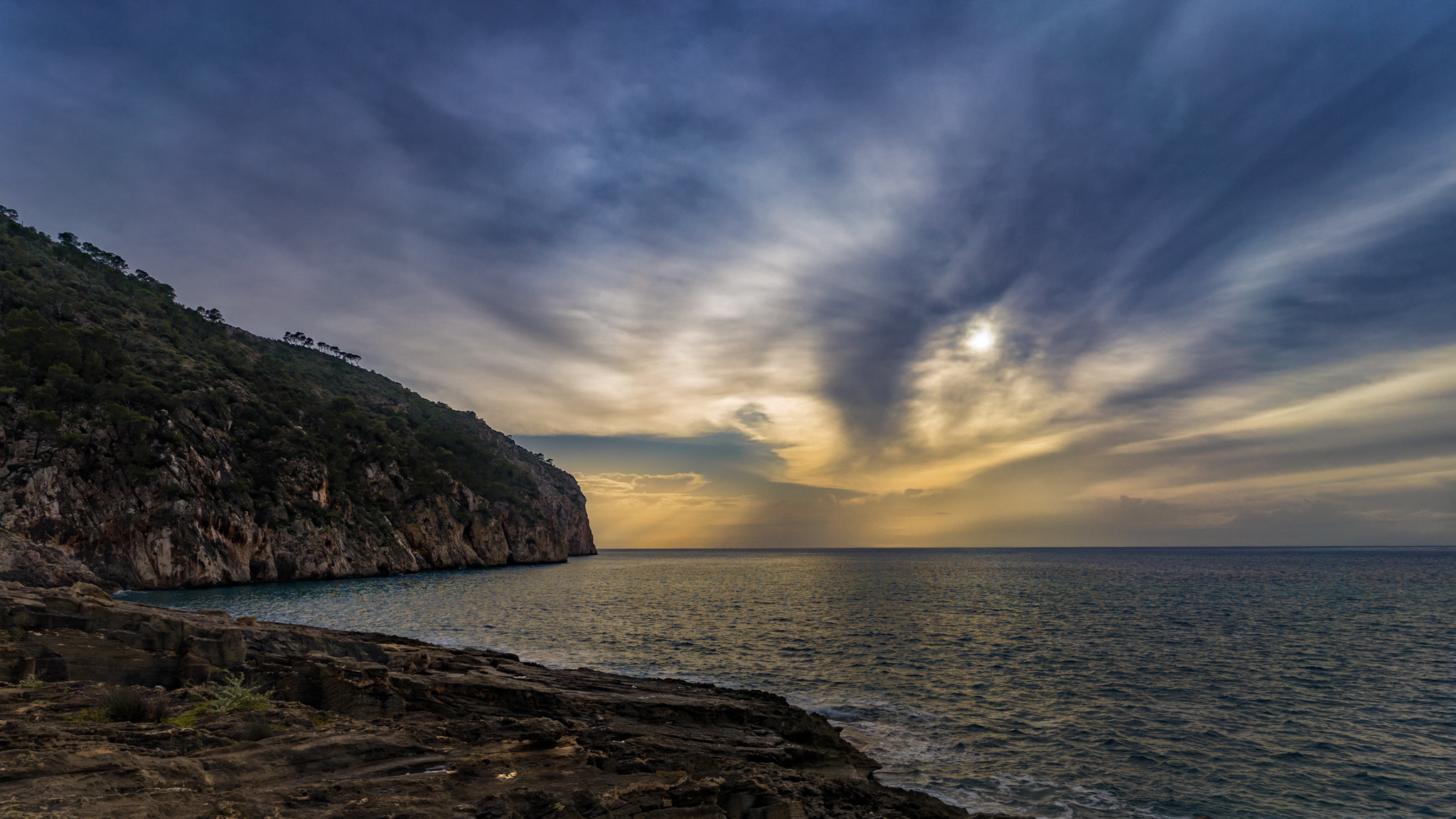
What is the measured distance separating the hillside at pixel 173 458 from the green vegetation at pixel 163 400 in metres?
0.23

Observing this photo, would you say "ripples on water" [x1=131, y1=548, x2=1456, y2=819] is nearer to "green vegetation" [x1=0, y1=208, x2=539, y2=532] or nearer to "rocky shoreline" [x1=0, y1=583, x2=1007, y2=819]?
"rocky shoreline" [x1=0, y1=583, x2=1007, y2=819]

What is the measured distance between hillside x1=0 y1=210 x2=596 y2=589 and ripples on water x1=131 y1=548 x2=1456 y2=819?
8.56 metres

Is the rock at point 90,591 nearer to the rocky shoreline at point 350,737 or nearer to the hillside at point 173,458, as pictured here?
the rocky shoreline at point 350,737

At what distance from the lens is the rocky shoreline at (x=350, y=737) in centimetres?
948

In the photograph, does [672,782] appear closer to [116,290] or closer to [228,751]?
[228,751]

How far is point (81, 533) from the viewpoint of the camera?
59.9 meters

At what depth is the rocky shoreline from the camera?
9484mm

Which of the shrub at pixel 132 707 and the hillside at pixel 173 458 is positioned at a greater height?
the hillside at pixel 173 458

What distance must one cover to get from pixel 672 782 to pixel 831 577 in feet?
383

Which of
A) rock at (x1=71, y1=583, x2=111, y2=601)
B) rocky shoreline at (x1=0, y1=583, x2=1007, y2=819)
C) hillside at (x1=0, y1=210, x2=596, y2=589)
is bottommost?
rocky shoreline at (x1=0, y1=583, x2=1007, y2=819)

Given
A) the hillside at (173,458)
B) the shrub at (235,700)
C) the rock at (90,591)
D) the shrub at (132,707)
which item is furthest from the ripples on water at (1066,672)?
the rock at (90,591)

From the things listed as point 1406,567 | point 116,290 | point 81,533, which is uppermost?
point 116,290

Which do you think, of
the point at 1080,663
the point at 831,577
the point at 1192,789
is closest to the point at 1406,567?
the point at 831,577

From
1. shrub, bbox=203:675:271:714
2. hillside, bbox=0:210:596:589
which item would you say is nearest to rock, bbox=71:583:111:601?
shrub, bbox=203:675:271:714
